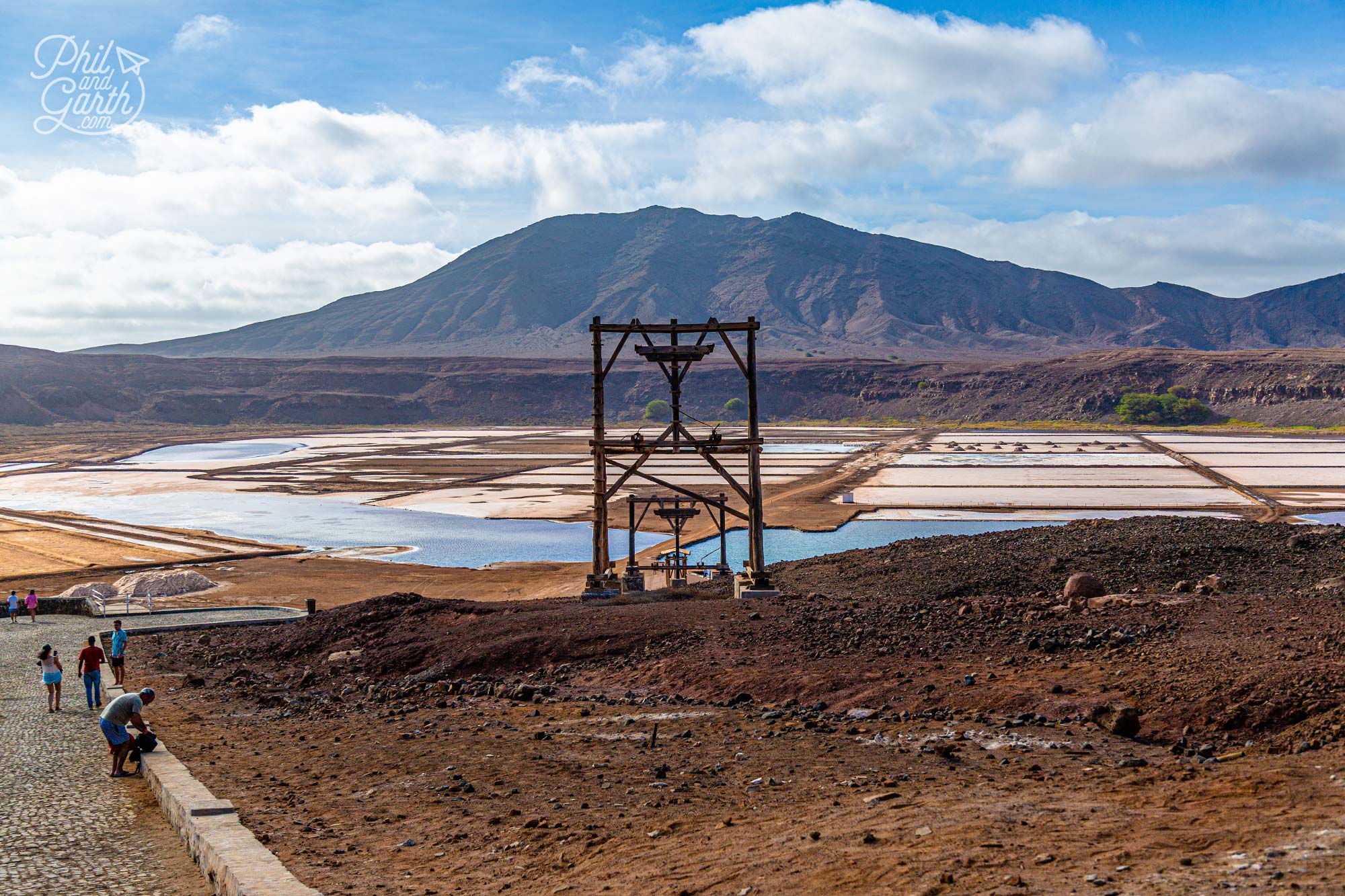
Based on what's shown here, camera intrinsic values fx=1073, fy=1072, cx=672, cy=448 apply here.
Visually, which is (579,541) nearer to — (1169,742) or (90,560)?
(90,560)

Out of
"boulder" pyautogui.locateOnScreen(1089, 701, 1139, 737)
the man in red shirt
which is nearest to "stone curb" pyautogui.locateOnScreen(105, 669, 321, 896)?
the man in red shirt

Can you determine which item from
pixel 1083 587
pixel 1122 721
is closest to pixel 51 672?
pixel 1122 721

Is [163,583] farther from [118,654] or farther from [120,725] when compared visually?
[120,725]

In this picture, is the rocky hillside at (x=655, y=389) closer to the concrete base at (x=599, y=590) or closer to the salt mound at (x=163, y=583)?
the salt mound at (x=163, y=583)

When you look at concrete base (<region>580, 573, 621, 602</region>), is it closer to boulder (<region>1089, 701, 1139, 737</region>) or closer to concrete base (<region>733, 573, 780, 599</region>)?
concrete base (<region>733, 573, 780, 599</region>)

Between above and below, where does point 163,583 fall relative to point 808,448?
below
